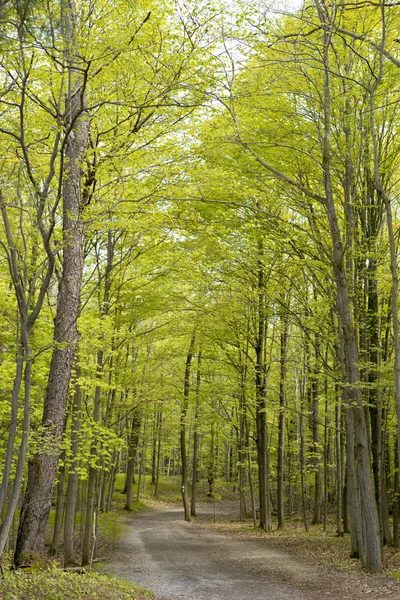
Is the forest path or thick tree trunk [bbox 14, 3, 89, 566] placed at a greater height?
thick tree trunk [bbox 14, 3, 89, 566]

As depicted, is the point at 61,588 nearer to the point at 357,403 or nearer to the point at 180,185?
the point at 357,403

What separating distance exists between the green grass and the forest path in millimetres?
1108

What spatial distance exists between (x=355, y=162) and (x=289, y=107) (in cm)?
184

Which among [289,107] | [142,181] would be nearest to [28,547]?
[142,181]

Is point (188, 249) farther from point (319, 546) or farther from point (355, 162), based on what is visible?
point (319, 546)

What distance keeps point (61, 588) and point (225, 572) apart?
17.1 ft

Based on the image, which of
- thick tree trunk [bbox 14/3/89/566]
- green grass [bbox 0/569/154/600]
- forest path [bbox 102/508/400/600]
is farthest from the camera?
forest path [bbox 102/508/400/600]

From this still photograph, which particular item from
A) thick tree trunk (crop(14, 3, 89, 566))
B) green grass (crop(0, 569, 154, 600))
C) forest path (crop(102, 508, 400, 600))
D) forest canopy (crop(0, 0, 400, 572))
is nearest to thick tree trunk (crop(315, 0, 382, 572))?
forest canopy (crop(0, 0, 400, 572))

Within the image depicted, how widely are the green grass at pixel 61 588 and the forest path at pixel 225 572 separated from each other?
1.11 metres

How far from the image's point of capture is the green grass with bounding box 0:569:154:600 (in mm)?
5113

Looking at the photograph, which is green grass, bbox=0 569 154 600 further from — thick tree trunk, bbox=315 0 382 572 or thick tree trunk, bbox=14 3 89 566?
thick tree trunk, bbox=315 0 382 572

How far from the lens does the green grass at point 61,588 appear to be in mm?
5113

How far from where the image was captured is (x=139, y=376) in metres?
14.0

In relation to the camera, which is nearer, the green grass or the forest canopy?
the green grass
